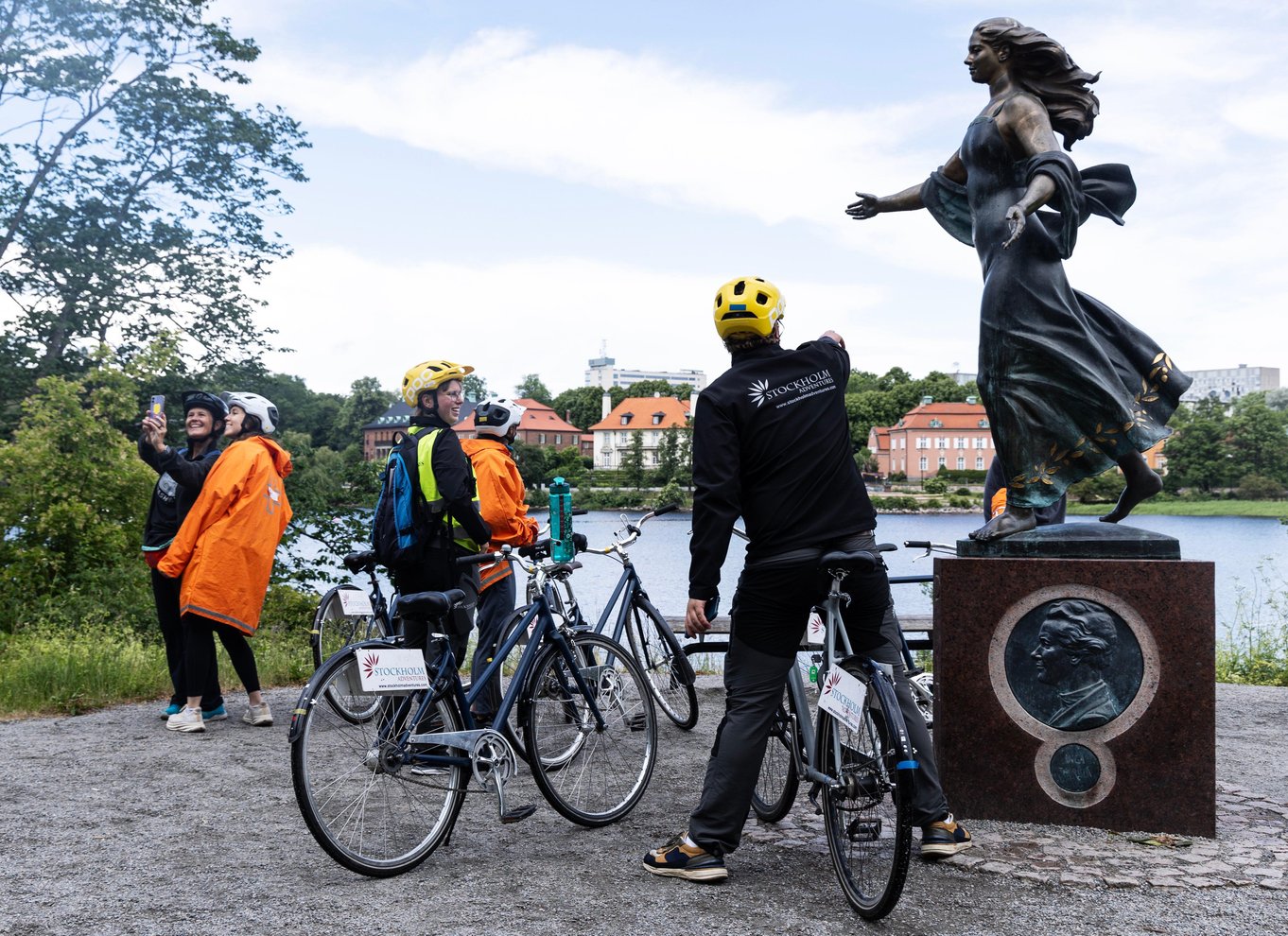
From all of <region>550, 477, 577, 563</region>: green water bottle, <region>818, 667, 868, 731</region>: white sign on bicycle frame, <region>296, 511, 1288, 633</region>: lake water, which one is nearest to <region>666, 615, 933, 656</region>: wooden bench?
<region>296, 511, 1288, 633</region>: lake water

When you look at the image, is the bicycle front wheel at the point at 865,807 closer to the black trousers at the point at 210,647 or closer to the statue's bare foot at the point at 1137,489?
the statue's bare foot at the point at 1137,489

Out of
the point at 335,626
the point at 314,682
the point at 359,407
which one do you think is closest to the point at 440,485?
the point at 314,682

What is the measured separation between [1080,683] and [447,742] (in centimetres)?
244

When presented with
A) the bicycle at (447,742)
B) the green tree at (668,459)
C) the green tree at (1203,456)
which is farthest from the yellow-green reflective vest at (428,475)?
the green tree at (668,459)

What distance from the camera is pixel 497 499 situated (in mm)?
6293

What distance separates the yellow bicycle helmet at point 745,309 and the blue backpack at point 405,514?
198cm

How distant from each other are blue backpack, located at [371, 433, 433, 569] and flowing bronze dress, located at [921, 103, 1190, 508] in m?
2.61

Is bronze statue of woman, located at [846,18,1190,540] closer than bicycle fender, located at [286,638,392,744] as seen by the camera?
No

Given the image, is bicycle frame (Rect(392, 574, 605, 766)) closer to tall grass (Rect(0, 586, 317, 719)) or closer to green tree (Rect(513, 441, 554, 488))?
tall grass (Rect(0, 586, 317, 719))

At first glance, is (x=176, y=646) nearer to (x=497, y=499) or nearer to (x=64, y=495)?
(x=497, y=499)

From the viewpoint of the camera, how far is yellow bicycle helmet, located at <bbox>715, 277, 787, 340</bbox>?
402 centimetres

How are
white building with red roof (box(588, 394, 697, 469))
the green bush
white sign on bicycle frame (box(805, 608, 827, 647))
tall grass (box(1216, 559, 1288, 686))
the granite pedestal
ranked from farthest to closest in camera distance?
white building with red roof (box(588, 394, 697, 469)) < the green bush < tall grass (box(1216, 559, 1288, 686)) < white sign on bicycle frame (box(805, 608, 827, 647)) < the granite pedestal

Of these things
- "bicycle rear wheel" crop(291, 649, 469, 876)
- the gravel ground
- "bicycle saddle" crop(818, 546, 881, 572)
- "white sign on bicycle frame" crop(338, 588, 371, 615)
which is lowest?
the gravel ground

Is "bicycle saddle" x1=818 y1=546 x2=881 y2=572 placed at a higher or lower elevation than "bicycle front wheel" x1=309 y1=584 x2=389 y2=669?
higher
